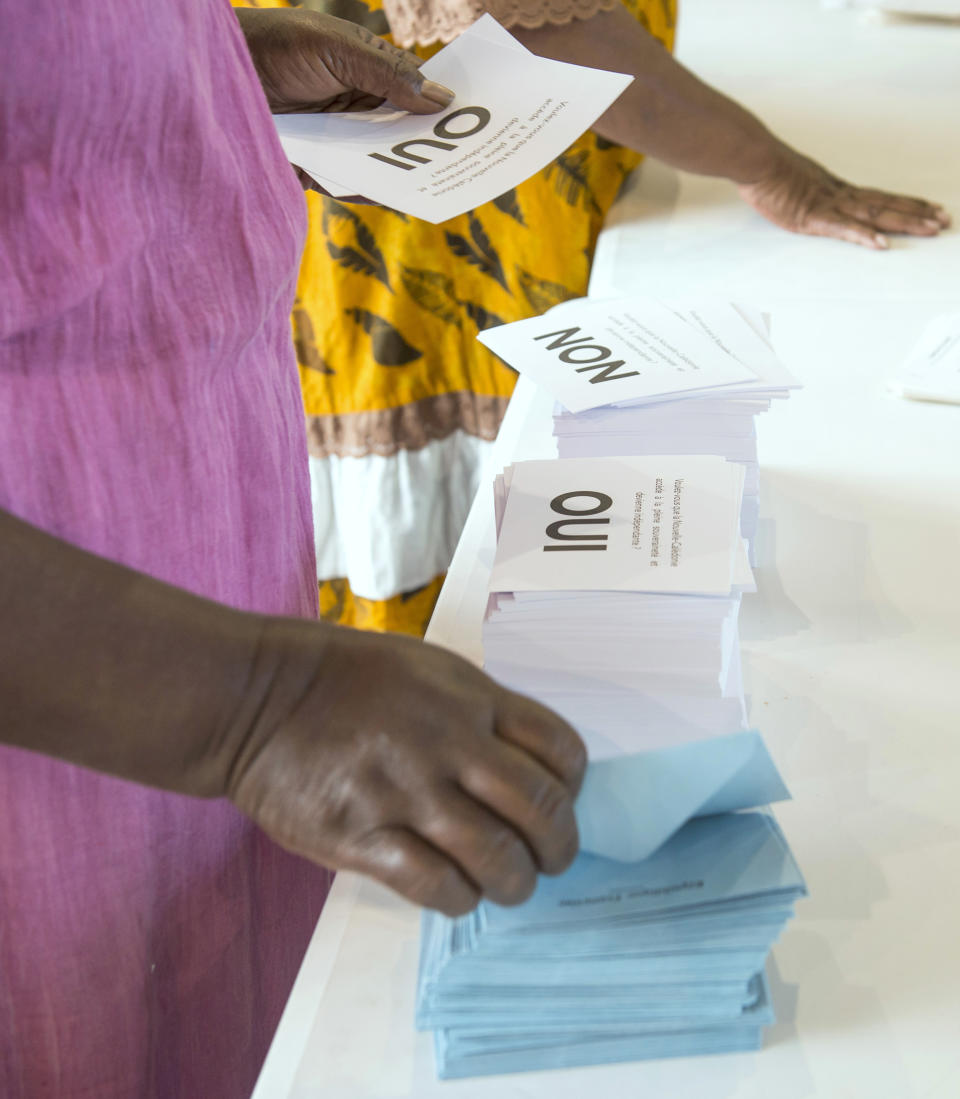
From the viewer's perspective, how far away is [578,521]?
829 millimetres

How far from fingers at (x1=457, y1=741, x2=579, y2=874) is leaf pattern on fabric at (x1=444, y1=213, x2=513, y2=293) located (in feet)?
3.62

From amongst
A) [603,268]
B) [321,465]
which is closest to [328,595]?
[321,465]

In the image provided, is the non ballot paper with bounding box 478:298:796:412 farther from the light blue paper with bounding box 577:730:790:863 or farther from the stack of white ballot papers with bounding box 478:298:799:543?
the light blue paper with bounding box 577:730:790:863

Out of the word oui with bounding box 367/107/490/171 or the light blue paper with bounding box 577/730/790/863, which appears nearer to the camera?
the light blue paper with bounding box 577/730/790/863

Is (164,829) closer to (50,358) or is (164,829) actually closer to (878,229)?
(50,358)

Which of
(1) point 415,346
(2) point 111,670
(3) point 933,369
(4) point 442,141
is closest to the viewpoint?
(2) point 111,670

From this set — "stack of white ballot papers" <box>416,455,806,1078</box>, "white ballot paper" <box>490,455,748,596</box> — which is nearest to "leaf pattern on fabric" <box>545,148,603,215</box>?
"white ballot paper" <box>490,455,748,596</box>

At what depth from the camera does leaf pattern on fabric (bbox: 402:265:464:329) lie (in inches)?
59.6

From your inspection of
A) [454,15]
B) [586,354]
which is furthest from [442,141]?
[454,15]

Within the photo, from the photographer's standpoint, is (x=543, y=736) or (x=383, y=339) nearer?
(x=543, y=736)

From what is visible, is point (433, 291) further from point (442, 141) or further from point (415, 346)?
point (442, 141)

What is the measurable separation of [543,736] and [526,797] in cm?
3

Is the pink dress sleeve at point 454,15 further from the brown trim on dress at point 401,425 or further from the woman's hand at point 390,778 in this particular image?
the woman's hand at point 390,778

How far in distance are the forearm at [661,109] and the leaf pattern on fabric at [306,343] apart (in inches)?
17.1
